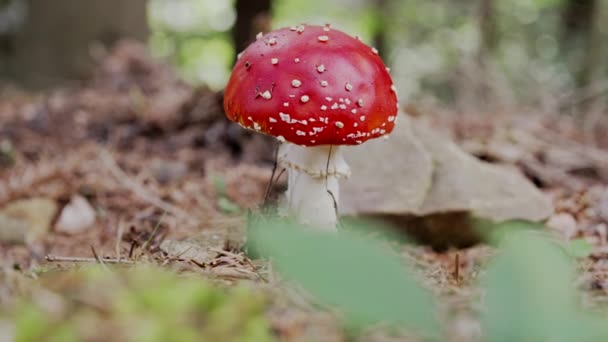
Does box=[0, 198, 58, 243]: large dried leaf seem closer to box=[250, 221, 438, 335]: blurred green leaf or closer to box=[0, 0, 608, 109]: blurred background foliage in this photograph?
box=[250, 221, 438, 335]: blurred green leaf

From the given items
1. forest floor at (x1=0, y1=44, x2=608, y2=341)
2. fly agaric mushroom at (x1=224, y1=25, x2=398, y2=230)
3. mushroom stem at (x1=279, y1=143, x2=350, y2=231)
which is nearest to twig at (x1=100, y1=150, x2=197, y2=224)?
forest floor at (x1=0, y1=44, x2=608, y2=341)

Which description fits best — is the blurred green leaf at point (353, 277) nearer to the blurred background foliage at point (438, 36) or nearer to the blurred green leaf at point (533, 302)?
the blurred green leaf at point (533, 302)

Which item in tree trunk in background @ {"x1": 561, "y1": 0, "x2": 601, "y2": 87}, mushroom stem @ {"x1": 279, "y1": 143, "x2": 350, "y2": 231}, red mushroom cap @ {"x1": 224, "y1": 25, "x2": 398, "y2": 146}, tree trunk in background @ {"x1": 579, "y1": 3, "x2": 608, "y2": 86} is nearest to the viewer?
red mushroom cap @ {"x1": 224, "y1": 25, "x2": 398, "y2": 146}

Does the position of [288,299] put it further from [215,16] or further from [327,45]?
[215,16]

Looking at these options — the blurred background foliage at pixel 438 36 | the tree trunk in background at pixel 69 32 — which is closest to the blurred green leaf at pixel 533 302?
the blurred background foliage at pixel 438 36

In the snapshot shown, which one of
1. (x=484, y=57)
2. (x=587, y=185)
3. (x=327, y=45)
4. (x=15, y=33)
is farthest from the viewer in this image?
(x=15, y=33)

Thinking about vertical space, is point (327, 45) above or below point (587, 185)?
above

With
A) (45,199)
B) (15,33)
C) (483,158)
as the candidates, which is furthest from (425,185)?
(15,33)
